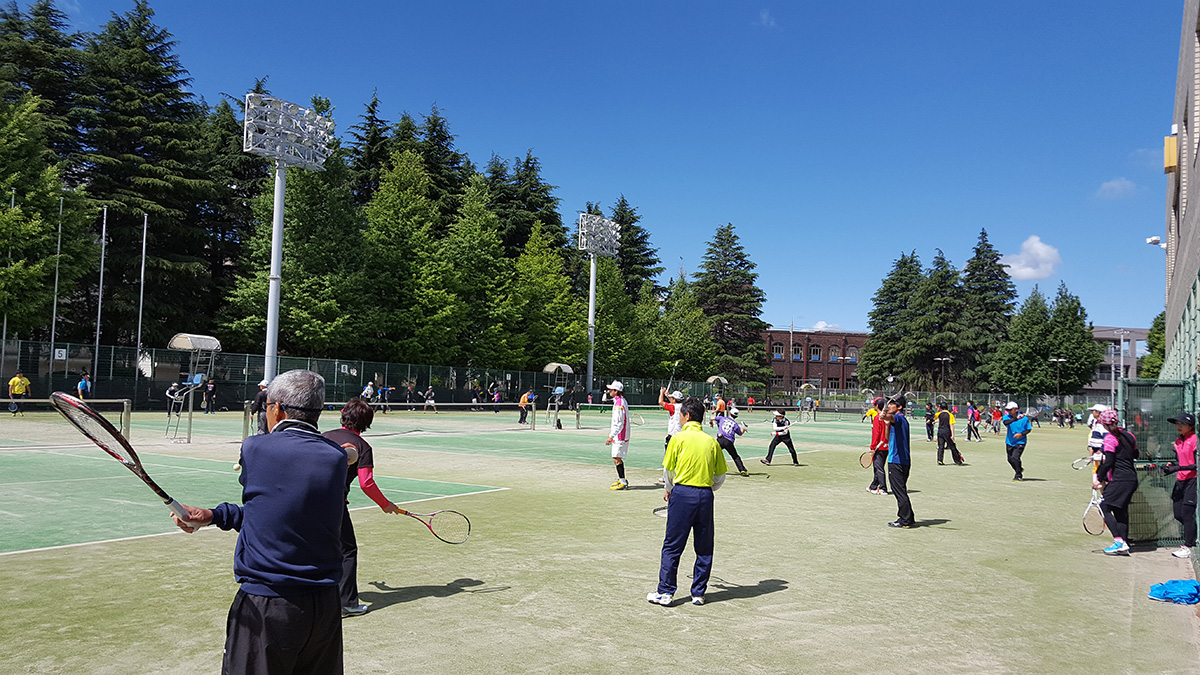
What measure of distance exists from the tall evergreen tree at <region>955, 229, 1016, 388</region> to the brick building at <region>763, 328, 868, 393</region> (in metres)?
22.1

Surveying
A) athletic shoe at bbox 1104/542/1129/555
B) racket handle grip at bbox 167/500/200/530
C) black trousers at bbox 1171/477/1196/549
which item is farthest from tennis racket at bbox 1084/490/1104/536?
racket handle grip at bbox 167/500/200/530

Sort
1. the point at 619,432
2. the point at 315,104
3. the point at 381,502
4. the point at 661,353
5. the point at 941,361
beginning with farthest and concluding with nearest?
the point at 941,361
the point at 661,353
the point at 315,104
the point at 619,432
the point at 381,502

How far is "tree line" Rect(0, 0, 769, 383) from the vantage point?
43.1m

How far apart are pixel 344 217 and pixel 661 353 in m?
40.1

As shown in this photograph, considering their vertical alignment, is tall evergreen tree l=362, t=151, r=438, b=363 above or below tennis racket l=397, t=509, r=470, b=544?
above

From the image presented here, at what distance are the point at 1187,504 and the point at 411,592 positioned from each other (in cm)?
924

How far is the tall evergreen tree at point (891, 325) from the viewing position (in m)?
106

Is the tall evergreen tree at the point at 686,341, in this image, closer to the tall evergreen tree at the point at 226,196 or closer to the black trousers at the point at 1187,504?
the tall evergreen tree at the point at 226,196

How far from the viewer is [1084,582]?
9.35 meters

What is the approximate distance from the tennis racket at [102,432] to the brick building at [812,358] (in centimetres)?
12299

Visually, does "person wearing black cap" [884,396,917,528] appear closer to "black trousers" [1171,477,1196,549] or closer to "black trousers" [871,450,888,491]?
"black trousers" [871,450,888,491]

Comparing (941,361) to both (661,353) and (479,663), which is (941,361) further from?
(479,663)

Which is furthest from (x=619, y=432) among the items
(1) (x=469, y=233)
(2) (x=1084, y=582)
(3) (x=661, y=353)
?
(3) (x=661, y=353)

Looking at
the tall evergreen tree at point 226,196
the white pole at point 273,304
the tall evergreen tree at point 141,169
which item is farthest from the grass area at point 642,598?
the tall evergreen tree at point 226,196
